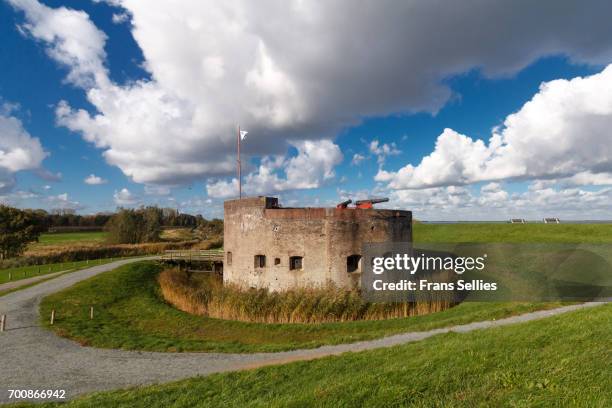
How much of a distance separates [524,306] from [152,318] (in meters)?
14.2

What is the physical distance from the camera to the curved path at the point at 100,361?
7.38m

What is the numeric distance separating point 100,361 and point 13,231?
32.0m

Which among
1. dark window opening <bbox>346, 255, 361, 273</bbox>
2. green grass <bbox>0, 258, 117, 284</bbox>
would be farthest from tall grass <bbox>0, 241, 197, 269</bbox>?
dark window opening <bbox>346, 255, 361, 273</bbox>

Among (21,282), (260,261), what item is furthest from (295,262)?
(21,282)

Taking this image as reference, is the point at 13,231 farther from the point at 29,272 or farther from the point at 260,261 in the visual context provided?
the point at 260,261

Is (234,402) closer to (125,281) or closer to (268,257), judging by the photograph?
(268,257)

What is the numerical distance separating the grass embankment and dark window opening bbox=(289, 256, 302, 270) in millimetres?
3527

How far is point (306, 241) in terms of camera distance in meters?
15.9

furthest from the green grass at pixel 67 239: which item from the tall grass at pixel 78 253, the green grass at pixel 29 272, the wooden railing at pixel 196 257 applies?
the wooden railing at pixel 196 257

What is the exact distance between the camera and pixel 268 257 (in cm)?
1634

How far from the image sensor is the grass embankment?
10.2m

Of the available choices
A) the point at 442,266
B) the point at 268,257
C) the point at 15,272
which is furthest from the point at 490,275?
the point at 15,272

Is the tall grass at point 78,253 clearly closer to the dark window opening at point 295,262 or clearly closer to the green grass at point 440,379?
the dark window opening at point 295,262

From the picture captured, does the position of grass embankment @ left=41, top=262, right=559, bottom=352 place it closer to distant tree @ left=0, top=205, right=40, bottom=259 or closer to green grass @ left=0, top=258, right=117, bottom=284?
green grass @ left=0, top=258, right=117, bottom=284
